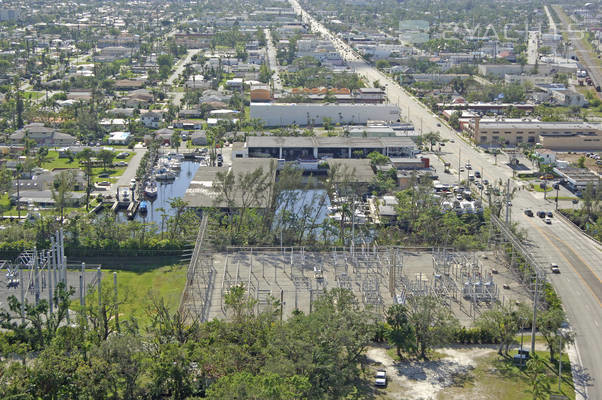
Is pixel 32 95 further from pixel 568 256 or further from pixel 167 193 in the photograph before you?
pixel 568 256

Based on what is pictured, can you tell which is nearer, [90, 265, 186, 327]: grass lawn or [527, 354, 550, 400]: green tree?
[527, 354, 550, 400]: green tree

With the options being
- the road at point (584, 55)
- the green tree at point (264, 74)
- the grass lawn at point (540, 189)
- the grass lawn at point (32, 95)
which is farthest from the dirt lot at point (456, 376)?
the road at point (584, 55)

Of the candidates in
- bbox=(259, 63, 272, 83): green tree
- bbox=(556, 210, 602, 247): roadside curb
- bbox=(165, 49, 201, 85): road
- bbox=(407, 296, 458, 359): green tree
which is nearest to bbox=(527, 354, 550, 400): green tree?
bbox=(407, 296, 458, 359): green tree

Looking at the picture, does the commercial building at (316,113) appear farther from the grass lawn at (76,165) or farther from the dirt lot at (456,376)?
the dirt lot at (456,376)

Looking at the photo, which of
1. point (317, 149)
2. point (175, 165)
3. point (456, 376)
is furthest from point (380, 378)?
point (317, 149)

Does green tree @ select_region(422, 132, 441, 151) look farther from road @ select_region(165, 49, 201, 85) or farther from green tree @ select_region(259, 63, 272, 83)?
road @ select_region(165, 49, 201, 85)

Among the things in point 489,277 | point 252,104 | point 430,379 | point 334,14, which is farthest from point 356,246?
point 334,14
